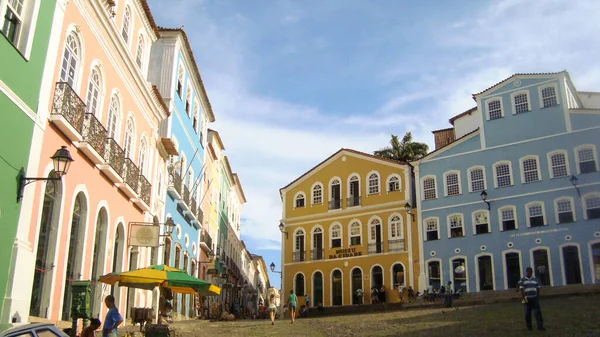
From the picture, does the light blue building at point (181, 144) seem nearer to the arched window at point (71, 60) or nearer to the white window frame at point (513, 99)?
the arched window at point (71, 60)

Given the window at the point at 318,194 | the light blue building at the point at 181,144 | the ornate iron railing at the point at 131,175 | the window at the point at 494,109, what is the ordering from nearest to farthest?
1. the ornate iron railing at the point at 131,175
2. the light blue building at the point at 181,144
3. the window at the point at 494,109
4. the window at the point at 318,194

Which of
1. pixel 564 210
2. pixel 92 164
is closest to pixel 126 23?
pixel 92 164

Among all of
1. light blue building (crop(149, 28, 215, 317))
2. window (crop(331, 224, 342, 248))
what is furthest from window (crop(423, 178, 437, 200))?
light blue building (crop(149, 28, 215, 317))

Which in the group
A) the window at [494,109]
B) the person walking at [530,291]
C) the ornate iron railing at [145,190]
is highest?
the window at [494,109]

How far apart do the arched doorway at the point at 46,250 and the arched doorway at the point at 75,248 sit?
1.06 meters

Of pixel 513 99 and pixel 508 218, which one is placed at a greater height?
pixel 513 99

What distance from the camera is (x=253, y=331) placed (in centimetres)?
2000

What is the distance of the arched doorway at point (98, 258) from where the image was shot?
56.5 feet

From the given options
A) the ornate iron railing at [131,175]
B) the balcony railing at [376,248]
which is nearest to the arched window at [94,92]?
the ornate iron railing at [131,175]

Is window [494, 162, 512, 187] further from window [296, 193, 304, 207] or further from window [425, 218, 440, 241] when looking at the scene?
window [296, 193, 304, 207]

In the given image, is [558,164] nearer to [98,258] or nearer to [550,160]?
[550,160]

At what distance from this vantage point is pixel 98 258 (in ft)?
57.2

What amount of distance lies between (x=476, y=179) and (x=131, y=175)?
24467mm

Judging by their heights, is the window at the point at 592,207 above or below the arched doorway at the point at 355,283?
above
